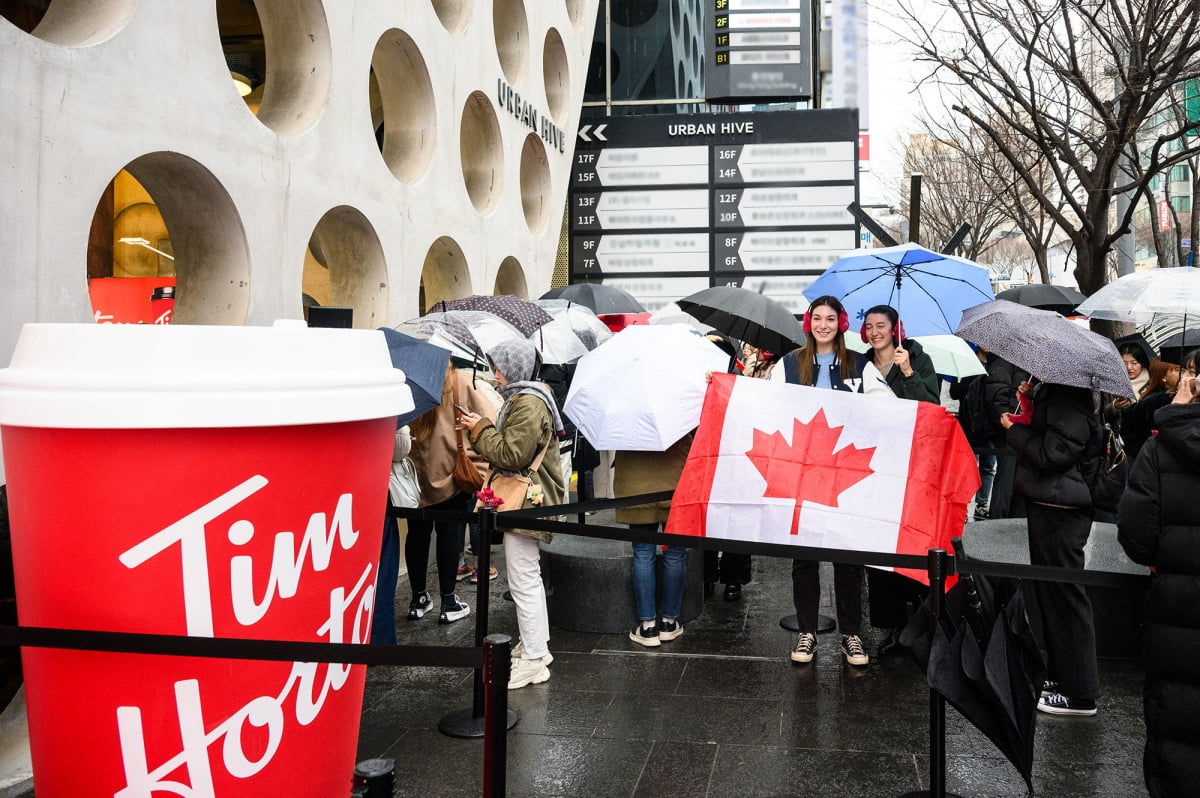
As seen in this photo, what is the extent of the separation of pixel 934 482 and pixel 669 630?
2.08m

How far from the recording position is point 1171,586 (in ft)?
11.9

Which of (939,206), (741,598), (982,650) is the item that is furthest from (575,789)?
(939,206)

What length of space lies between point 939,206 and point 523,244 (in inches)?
813

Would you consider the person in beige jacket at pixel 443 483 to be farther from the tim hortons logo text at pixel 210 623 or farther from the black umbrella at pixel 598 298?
the black umbrella at pixel 598 298

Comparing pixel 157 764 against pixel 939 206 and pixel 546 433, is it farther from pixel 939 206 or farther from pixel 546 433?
pixel 939 206

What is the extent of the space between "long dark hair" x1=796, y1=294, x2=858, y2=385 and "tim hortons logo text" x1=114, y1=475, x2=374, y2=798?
4.14m

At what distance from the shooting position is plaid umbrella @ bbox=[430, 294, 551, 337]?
25.0ft

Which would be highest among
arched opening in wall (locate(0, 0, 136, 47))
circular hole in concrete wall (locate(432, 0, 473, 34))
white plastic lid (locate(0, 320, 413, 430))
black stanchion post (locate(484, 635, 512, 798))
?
circular hole in concrete wall (locate(432, 0, 473, 34))

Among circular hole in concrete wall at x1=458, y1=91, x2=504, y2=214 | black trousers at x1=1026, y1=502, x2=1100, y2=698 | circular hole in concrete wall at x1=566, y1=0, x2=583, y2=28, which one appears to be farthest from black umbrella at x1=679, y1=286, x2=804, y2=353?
circular hole in concrete wall at x1=566, y1=0, x2=583, y2=28

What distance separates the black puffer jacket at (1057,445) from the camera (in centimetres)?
493

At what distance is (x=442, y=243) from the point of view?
→ 1148 centimetres

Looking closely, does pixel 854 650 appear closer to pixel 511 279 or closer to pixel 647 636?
pixel 647 636

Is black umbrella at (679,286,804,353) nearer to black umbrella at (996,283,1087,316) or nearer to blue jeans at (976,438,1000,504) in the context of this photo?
blue jeans at (976,438,1000,504)

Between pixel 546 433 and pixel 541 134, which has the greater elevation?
pixel 541 134
